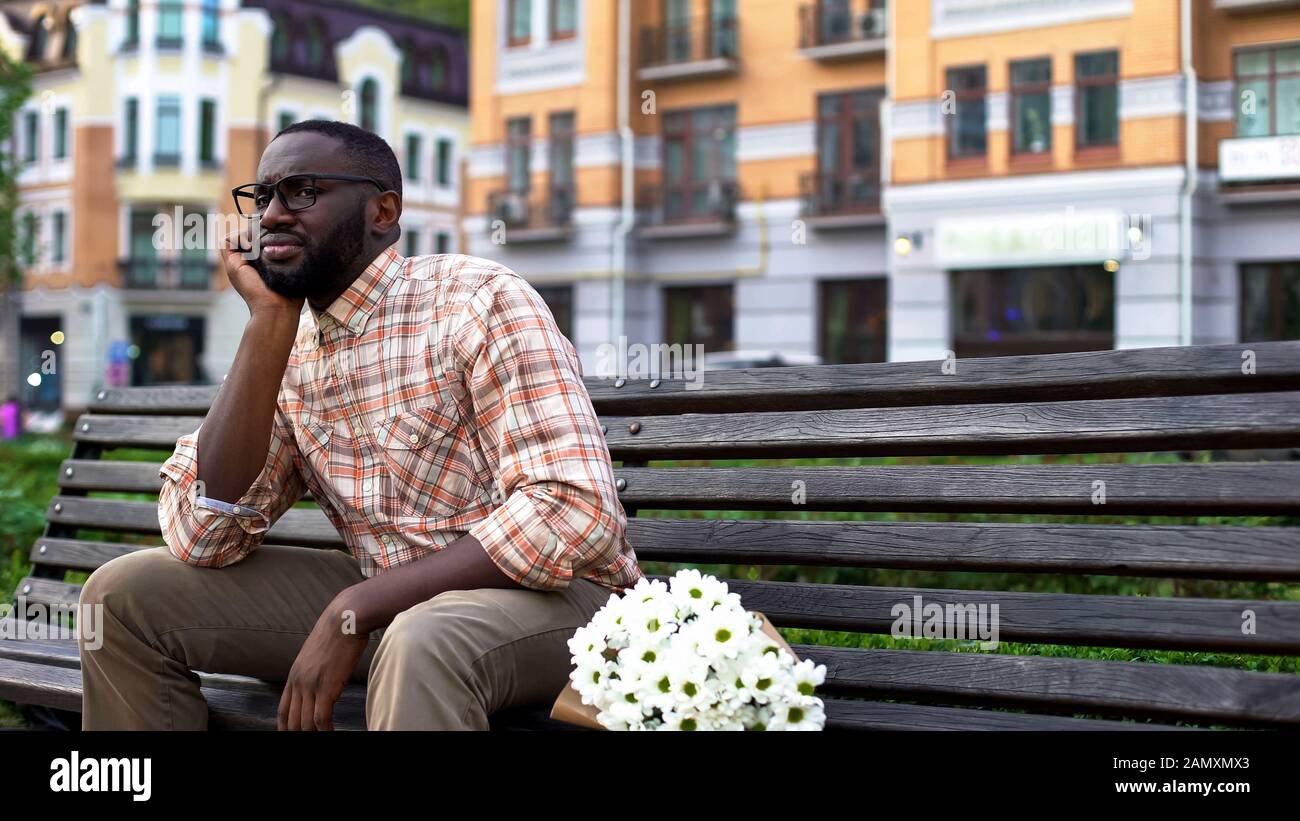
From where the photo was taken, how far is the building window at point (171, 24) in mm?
45000

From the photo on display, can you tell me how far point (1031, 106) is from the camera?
26.2 metres

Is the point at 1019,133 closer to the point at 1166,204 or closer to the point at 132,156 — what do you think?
the point at 1166,204

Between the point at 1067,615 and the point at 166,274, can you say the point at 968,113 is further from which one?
the point at 166,274

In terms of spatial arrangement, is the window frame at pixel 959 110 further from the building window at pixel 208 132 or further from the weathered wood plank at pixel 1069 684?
the building window at pixel 208 132

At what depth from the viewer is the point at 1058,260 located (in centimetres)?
2564

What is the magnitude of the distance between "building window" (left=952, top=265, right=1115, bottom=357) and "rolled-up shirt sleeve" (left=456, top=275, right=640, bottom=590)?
23.2m

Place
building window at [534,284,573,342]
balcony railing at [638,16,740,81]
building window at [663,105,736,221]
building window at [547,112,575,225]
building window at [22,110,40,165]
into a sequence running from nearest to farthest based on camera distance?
balcony railing at [638,16,740,81], building window at [663,105,736,221], building window at [547,112,575,225], building window at [534,284,573,342], building window at [22,110,40,165]

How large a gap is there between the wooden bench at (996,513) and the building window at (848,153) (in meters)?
25.4

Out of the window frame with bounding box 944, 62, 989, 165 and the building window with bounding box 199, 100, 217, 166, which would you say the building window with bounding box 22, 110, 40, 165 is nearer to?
the building window with bounding box 199, 100, 217, 166

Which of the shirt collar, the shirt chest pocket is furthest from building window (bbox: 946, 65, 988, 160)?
the shirt chest pocket

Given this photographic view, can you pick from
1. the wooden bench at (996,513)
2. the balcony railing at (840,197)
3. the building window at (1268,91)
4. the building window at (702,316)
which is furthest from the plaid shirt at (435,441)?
the building window at (702,316)

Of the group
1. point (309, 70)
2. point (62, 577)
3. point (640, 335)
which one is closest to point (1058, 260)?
point (640, 335)

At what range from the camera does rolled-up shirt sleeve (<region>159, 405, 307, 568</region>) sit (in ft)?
11.2
